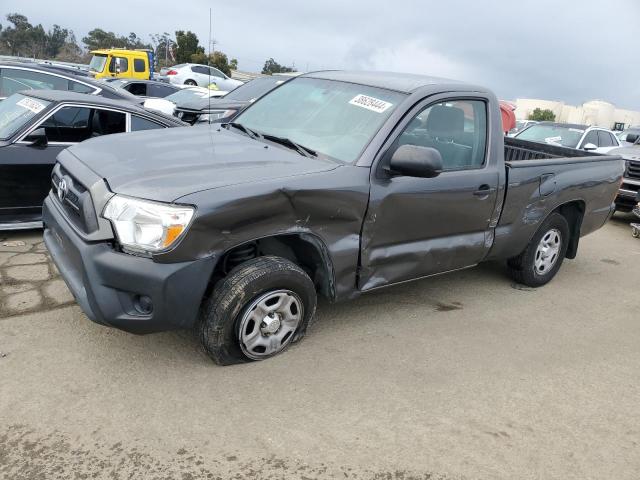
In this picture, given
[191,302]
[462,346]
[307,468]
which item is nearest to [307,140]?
[191,302]

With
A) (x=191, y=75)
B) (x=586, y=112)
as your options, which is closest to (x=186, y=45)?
(x=191, y=75)

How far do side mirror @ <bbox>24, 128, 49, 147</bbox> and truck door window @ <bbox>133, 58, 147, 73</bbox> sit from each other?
740 inches

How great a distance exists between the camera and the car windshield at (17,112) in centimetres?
525

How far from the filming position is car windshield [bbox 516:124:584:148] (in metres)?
10.4

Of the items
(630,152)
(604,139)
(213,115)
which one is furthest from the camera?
(604,139)

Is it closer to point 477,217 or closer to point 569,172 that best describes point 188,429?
point 477,217

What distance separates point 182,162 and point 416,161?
1.41 metres

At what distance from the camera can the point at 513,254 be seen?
16.1 feet

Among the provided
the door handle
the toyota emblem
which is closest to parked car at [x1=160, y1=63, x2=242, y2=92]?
the door handle

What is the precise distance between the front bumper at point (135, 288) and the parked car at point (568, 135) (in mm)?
8818

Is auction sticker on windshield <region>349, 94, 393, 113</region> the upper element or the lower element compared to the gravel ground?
upper

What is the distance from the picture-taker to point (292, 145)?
3.79m

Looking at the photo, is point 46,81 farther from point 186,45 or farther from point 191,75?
point 186,45

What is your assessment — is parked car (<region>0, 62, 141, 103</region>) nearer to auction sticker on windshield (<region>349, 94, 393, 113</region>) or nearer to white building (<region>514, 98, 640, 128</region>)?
auction sticker on windshield (<region>349, 94, 393, 113</region>)
